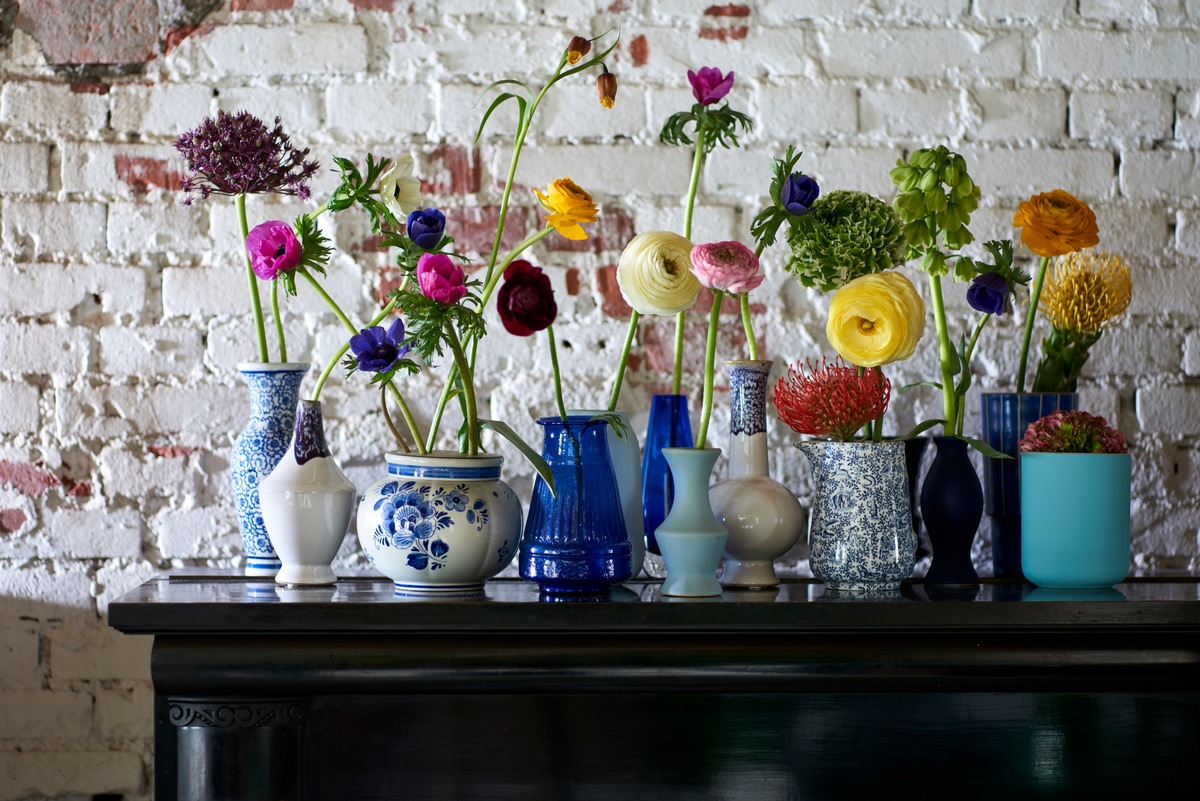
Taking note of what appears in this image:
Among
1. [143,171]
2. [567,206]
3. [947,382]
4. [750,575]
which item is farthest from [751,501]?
[143,171]

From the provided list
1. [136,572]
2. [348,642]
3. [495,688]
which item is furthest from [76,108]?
[495,688]

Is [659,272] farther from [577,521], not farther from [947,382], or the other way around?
[947,382]

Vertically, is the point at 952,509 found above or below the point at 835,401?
below

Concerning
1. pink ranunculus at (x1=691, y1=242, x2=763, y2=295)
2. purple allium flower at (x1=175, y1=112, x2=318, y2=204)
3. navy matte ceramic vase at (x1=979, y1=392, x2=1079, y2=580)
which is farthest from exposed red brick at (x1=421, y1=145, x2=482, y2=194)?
navy matte ceramic vase at (x1=979, y1=392, x2=1079, y2=580)

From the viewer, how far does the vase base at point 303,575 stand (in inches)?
51.2

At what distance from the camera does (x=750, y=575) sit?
4.35 ft

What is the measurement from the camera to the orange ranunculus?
4.48 feet

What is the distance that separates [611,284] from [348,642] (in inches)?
26.5

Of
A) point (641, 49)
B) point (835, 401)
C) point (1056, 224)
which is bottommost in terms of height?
point (835, 401)

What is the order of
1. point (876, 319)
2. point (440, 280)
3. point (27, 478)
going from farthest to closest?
point (27, 478) → point (876, 319) → point (440, 280)

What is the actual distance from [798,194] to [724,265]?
0.15m

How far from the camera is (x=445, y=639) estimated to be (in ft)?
3.90

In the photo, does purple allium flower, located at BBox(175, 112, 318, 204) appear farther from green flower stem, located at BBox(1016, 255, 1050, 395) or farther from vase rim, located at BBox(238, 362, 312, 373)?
green flower stem, located at BBox(1016, 255, 1050, 395)

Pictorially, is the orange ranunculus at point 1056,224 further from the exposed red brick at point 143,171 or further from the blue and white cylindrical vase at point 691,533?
the exposed red brick at point 143,171
